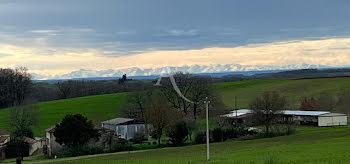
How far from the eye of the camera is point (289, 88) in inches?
4592

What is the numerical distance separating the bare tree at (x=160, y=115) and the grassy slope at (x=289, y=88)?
30844mm

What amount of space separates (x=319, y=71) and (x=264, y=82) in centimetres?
2357

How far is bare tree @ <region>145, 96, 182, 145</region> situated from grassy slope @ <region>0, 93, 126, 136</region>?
2219cm

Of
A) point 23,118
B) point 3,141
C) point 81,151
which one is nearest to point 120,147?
point 81,151

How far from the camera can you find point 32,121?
82.2 m

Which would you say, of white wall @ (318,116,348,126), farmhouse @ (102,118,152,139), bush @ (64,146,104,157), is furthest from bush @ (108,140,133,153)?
white wall @ (318,116,348,126)

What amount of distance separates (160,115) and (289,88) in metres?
52.3

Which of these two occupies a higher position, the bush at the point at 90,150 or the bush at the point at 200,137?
the bush at the point at 200,137

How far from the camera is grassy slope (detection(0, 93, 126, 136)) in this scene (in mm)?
96981

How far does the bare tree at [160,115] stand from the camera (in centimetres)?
7275

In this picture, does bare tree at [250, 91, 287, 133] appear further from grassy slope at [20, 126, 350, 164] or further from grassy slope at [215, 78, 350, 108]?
grassy slope at [215, 78, 350, 108]

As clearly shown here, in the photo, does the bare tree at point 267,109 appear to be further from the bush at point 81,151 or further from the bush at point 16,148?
the bush at point 16,148

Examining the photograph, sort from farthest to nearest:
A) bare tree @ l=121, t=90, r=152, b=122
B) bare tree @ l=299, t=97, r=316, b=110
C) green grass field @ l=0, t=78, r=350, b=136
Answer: green grass field @ l=0, t=78, r=350, b=136, bare tree @ l=299, t=97, r=316, b=110, bare tree @ l=121, t=90, r=152, b=122

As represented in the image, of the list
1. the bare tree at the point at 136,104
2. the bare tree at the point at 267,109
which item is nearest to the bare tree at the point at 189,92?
the bare tree at the point at 136,104
